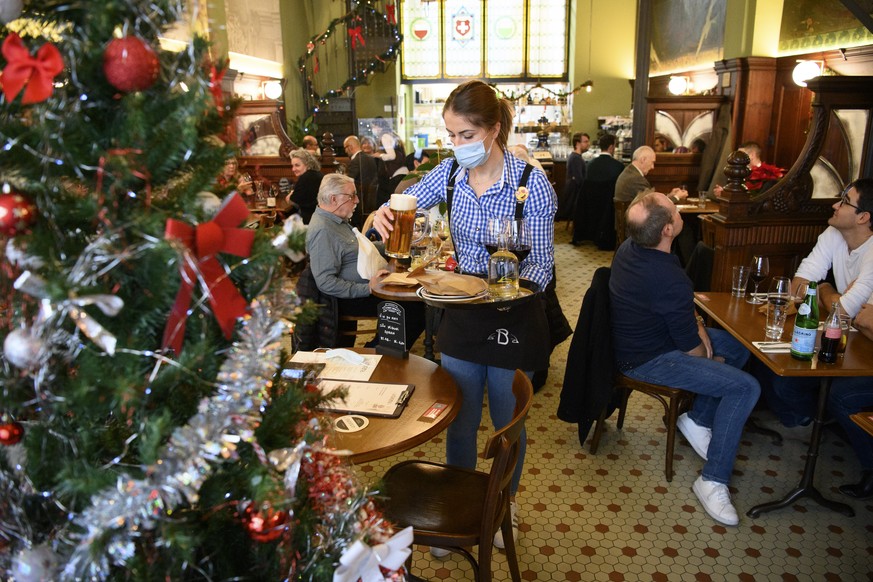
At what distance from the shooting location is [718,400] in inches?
127

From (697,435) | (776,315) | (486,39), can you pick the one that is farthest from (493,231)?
(486,39)

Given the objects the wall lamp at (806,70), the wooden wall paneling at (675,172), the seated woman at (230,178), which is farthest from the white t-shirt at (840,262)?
the wall lamp at (806,70)

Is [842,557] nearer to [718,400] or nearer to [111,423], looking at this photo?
[718,400]

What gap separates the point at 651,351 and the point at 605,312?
287 millimetres

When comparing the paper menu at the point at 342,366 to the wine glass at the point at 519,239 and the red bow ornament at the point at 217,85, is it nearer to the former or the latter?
the wine glass at the point at 519,239

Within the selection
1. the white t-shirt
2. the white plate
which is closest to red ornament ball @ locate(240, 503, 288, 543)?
the white plate

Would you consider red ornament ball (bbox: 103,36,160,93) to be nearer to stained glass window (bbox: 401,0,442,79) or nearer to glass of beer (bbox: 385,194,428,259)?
glass of beer (bbox: 385,194,428,259)

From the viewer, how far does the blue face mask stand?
2.23 meters

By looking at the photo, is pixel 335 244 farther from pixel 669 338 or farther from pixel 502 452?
pixel 502 452

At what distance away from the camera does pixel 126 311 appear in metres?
0.86

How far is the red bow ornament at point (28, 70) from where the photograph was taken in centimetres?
75

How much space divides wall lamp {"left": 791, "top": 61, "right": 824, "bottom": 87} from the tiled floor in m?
5.32

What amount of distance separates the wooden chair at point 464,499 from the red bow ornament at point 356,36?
11.5 m

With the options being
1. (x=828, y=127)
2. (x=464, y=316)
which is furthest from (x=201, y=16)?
(x=828, y=127)
